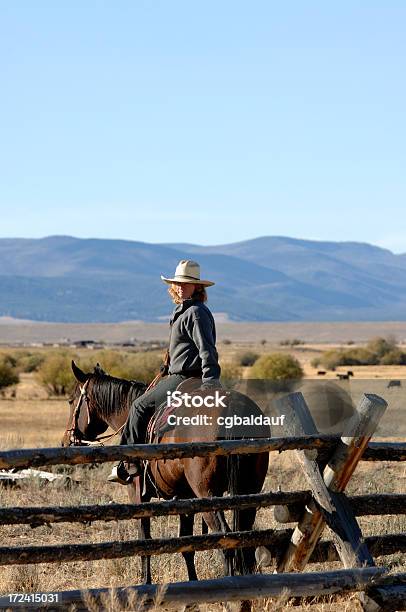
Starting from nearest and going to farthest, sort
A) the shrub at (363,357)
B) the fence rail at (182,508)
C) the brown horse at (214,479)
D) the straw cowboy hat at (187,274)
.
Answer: the fence rail at (182,508), the brown horse at (214,479), the straw cowboy hat at (187,274), the shrub at (363,357)

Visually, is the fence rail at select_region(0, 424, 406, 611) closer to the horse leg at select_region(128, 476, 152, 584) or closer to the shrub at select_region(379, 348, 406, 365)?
the horse leg at select_region(128, 476, 152, 584)

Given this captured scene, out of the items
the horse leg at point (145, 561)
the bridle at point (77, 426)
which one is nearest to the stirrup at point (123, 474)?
the horse leg at point (145, 561)

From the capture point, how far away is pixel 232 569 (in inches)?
310

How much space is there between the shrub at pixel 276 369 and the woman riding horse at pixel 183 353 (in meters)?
32.7

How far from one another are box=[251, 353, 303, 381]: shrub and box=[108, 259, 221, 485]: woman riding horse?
3265cm

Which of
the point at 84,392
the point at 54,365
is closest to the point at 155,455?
the point at 84,392

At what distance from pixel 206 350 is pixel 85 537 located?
3404 mm

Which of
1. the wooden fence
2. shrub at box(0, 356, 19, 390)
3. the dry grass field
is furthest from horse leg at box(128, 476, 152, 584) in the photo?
shrub at box(0, 356, 19, 390)

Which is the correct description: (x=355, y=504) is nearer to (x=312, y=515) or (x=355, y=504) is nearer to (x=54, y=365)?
(x=312, y=515)

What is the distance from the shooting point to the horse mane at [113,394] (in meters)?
10.7

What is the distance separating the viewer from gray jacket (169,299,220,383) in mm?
8719

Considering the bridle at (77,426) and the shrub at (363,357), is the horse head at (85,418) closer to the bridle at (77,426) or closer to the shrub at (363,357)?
the bridle at (77,426)

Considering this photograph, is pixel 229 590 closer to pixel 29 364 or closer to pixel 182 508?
pixel 182 508

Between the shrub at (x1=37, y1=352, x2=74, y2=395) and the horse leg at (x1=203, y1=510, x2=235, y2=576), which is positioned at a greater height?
the horse leg at (x1=203, y1=510, x2=235, y2=576)
